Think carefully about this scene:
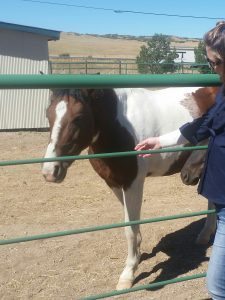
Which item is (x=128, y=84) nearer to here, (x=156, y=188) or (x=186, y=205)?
(x=186, y=205)

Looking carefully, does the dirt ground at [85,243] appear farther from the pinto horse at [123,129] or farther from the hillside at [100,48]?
the hillside at [100,48]

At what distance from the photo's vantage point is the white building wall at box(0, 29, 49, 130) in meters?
12.5

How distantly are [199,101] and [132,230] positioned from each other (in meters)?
1.44

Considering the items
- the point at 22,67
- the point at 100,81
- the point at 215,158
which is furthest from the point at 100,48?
the point at 215,158

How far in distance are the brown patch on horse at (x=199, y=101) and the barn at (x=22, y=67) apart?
28.1ft

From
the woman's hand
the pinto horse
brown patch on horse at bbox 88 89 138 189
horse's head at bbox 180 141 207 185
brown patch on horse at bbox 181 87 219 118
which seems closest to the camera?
the woman's hand

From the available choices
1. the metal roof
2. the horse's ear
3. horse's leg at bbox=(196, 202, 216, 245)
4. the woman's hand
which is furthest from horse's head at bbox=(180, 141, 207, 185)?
the metal roof

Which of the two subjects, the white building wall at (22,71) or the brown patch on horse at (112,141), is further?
the white building wall at (22,71)

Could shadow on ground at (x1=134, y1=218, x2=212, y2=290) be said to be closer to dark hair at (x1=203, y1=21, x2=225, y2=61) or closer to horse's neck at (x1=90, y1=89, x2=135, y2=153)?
horse's neck at (x1=90, y1=89, x2=135, y2=153)

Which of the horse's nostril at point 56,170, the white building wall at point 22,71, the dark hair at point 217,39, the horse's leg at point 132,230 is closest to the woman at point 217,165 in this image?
the dark hair at point 217,39

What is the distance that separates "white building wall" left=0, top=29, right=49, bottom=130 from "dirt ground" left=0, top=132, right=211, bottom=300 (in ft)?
17.6

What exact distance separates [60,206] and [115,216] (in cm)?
83

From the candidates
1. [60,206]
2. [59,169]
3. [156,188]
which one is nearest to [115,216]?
[60,206]

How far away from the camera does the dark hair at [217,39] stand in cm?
188
